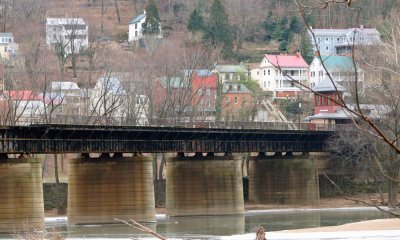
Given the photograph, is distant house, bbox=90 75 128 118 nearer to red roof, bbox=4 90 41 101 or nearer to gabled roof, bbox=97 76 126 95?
gabled roof, bbox=97 76 126 95

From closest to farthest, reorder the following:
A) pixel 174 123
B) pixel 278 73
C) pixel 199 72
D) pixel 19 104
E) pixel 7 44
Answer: pixel 174 123 < pixel 19 104 < pixel 199 72 < pixel 278 73 < pixel 7 44

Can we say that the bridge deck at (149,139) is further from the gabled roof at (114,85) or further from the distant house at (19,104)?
the gabled roof at (114,85)

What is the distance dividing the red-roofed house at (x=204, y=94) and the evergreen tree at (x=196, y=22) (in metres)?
30.7

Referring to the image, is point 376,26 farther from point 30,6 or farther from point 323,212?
point 323,212

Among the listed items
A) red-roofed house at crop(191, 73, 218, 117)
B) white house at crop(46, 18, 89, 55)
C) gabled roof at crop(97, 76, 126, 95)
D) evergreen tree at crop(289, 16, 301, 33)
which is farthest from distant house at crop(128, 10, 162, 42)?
gabled roof at crop(97, 76, 126, 95)

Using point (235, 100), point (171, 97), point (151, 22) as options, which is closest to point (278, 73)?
point (235, 100)

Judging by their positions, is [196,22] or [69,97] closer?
[69,97]

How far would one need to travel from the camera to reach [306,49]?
178875 mm

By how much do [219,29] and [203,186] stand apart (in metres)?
87.8

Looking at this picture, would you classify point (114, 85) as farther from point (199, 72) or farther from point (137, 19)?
point (137, 19)

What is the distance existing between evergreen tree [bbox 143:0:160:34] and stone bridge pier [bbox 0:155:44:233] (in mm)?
111836

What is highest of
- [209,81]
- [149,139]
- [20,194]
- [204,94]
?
[209,81]

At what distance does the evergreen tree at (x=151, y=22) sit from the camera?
17910 cm

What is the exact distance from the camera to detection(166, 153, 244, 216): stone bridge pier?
85.4m
